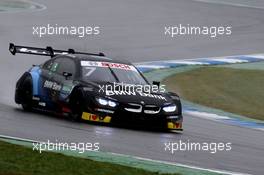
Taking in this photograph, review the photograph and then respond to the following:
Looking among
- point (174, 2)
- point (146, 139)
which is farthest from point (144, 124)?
point (174, 2)

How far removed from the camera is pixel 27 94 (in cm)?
1516

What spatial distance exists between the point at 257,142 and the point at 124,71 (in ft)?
8.64

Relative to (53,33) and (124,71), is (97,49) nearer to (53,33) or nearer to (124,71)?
(53,33)

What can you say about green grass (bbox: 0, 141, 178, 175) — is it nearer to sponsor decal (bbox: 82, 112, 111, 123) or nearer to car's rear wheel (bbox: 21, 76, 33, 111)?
sponsor decal (bbox: 82, 112, 111, 123)

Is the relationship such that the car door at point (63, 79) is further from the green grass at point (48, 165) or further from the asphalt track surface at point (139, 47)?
the green grass at point (48, 165)

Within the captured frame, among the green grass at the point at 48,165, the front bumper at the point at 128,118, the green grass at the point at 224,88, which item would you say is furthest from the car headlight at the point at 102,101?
the green grass at the point at 224,88

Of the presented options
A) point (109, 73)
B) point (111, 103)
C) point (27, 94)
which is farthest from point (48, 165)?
point (27, 94)

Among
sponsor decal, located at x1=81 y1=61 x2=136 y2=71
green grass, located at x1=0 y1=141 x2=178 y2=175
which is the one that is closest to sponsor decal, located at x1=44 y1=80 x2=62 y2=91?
sponsor decal, located at x1=81 y1=61 x2=136 y2=71

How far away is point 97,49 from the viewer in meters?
25.5

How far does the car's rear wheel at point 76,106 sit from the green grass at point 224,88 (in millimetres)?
4729

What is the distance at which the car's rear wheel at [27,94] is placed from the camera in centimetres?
1510

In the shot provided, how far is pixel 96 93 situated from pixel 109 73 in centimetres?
101

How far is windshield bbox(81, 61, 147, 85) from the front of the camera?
564 inches

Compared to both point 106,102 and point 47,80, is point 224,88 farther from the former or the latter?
point 106,102
